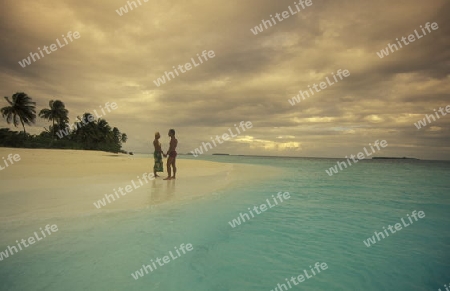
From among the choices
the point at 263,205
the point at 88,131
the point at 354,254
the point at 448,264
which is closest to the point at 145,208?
the point at 263,205

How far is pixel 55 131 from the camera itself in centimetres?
5244

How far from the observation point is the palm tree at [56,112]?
161ft

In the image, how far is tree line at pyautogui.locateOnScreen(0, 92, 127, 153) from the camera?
38250 mm

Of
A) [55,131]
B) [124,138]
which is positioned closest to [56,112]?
[55,131]

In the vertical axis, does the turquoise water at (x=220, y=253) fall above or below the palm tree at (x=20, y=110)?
below

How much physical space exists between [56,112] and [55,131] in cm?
561

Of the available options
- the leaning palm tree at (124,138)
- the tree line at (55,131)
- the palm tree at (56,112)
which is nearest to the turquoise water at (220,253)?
the tree line at (55,131)

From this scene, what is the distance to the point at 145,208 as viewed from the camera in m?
6.70

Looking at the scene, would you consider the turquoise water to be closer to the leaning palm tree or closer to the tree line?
the tree line

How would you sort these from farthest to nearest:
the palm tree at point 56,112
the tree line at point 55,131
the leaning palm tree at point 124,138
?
the leaning palm tree at point 124,138 < the palm tree at point 56,112 < the tree line at point 55,131

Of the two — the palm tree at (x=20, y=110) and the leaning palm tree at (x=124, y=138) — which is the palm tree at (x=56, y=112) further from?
the leaning palm tree at (x=124, y=138)

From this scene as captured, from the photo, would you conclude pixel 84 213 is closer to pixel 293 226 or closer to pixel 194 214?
pixel 194 214

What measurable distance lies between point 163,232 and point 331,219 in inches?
210

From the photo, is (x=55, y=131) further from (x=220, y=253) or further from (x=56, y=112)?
(x=220, y=253)
